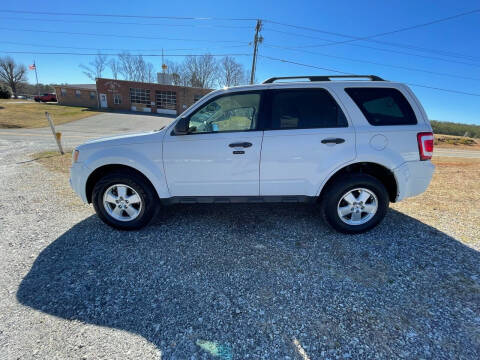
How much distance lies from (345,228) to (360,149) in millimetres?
1104

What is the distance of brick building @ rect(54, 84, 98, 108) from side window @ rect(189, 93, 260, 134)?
152ft

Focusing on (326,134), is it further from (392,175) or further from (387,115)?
(392,175)

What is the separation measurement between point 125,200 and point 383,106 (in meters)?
3.73

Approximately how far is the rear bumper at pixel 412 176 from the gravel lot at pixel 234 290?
672mm

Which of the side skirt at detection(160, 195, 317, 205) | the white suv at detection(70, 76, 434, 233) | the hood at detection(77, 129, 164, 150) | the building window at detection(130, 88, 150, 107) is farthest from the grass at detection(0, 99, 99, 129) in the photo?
the side skirt at detection(160, 195, 317, 205)

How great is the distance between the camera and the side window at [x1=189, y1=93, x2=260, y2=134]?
306 centimetres

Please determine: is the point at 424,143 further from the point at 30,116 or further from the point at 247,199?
the point at 30,116

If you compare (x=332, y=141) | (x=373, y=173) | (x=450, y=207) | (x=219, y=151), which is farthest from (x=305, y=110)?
(x=450, y=207)

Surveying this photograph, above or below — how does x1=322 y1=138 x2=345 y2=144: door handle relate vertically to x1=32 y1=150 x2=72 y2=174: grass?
above

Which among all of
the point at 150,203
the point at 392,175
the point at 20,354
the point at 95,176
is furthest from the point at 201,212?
the point at 392,175

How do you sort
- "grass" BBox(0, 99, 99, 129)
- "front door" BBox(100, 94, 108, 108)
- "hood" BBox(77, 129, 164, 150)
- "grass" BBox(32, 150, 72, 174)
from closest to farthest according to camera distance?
"hood" BBox(77, 129, 164, 150) → "grass" BBox(32, 150, 72, 174) → "grass" BBox(0, 99, 99, 129) → "front door" BBox(100, 94, 108, 108)

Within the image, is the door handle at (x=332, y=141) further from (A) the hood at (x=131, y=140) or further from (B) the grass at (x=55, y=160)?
(B) the grass at (x=55, y=160)

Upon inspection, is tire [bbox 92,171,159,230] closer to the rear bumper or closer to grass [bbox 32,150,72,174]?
the rear bumper

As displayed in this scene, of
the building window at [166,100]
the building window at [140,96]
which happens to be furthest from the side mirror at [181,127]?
the building window at [140,96]
